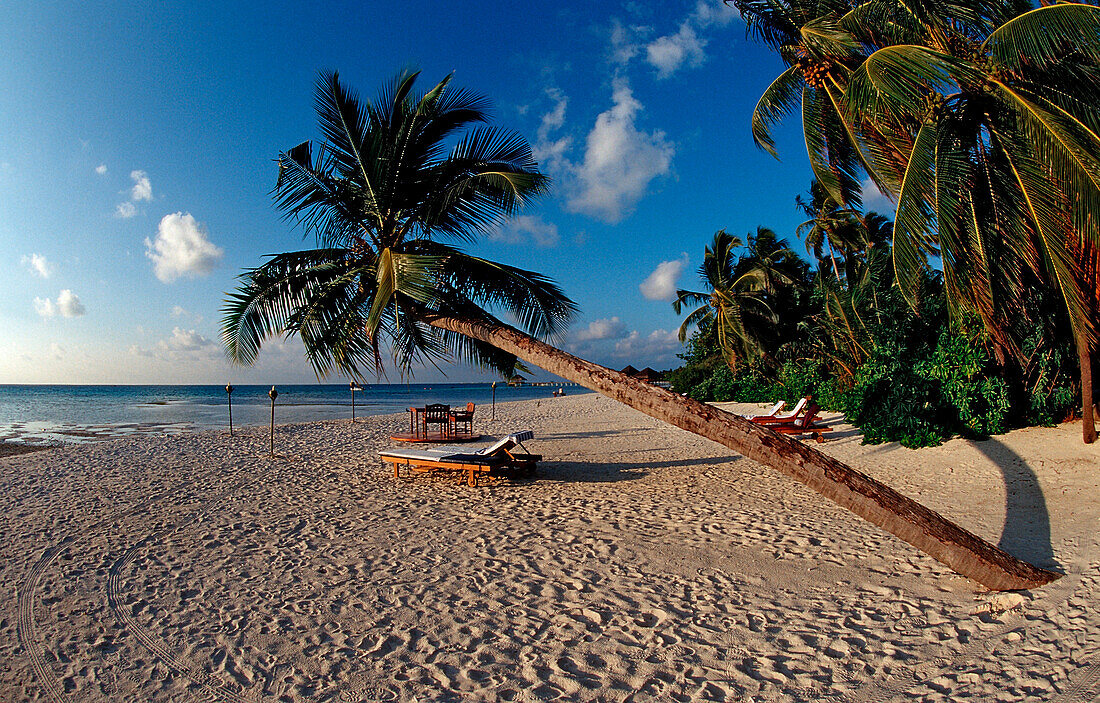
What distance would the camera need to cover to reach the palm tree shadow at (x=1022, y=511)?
4.85 meters

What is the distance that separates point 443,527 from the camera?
604cm

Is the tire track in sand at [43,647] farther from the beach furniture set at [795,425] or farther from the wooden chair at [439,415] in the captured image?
the beach furniture set at [795,425]

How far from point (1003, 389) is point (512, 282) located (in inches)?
344

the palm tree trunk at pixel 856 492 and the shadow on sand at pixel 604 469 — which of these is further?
the shadow on sand at pixel 604 469

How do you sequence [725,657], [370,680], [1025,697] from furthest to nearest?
[725,657], [370,680], [1025,697]

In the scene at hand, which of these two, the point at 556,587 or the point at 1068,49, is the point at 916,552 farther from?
the point at 1068,49

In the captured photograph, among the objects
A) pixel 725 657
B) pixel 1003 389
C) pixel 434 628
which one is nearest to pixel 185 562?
pixel 434 628

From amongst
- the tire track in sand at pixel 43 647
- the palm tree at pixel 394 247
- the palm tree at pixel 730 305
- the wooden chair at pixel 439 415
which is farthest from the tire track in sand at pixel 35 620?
the palm tree at pixel 730 305

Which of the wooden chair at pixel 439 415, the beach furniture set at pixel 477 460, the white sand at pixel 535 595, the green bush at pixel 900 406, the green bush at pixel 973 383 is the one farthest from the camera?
the wooden chair at pixel 439 415

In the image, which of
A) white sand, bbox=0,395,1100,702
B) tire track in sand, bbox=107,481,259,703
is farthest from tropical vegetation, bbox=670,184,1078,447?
tire track in sand, bbox=107,481,259,703

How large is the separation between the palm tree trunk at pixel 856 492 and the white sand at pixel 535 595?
0.23 metres

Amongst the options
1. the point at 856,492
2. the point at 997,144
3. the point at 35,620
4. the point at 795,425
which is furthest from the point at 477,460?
the point at 997,144

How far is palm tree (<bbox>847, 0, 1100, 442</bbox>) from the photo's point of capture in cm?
479

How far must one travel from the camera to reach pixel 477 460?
823 centimetres
